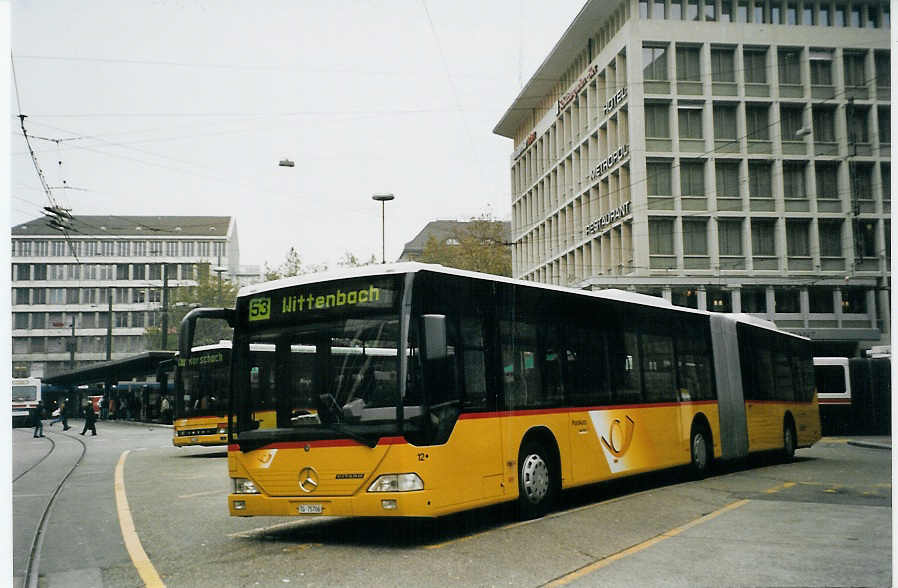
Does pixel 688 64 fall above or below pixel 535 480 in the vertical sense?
above

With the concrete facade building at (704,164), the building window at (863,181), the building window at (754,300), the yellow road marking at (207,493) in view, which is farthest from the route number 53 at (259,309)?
the building window at (754,300)

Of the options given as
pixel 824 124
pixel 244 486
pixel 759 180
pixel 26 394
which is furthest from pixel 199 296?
pixel 244 486

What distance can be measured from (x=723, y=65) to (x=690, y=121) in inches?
116

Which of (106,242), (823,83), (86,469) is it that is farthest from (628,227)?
(86,469)

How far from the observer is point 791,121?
32469 millimetres

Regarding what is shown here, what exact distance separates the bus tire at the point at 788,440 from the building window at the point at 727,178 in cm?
2118

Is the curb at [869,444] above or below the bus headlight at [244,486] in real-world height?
below

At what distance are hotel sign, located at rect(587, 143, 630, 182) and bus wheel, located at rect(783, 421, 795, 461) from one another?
74.8 ft

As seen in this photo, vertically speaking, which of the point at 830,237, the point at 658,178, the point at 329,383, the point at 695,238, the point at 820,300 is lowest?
the point at 329,383

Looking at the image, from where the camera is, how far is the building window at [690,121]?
40.1 meters

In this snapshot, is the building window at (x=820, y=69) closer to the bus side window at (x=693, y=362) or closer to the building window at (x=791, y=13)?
the building window at (x=791, y=13)

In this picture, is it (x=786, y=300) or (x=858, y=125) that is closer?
(x=858, y=125)

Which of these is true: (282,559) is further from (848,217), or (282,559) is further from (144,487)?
(848,217)

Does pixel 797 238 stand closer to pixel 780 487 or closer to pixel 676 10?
pixel 676 10
